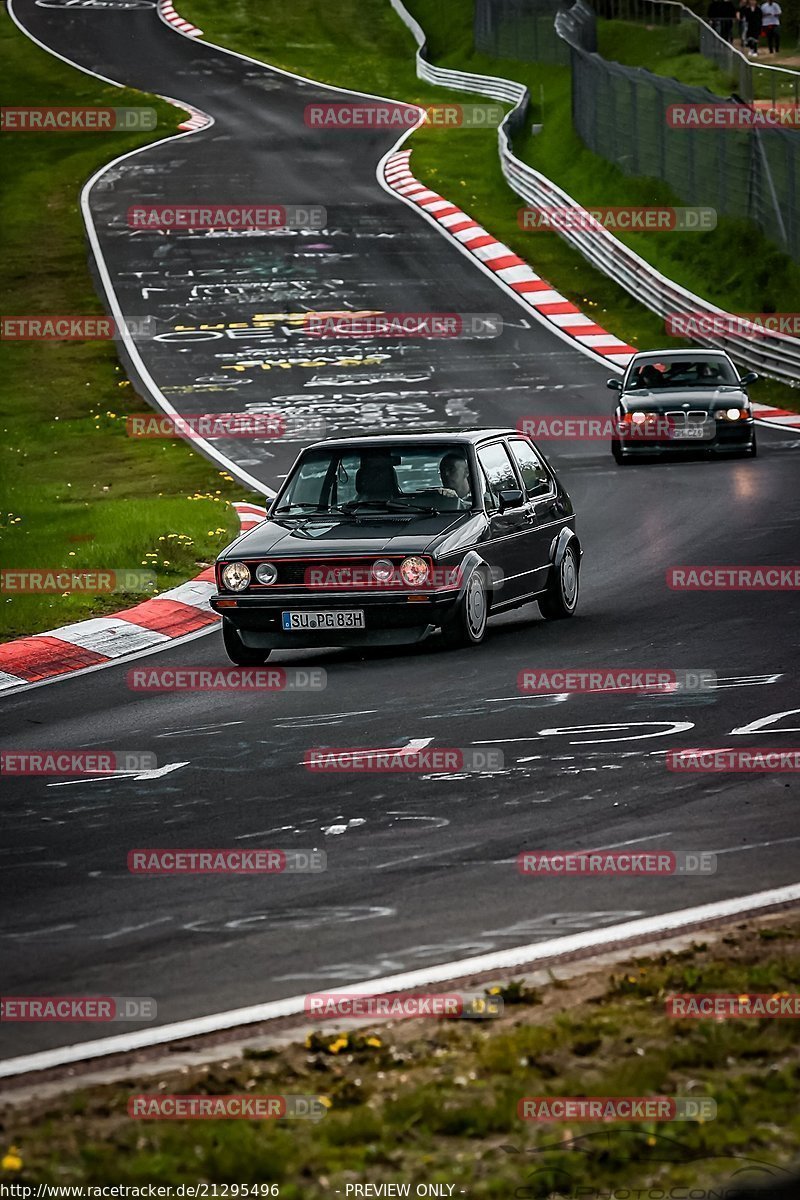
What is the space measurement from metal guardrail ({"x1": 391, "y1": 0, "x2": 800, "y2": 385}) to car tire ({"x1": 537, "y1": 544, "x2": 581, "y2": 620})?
14380mm

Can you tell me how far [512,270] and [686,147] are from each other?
4.07 metres

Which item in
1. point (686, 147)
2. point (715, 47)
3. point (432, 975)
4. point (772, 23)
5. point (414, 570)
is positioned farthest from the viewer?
point (772, 23)

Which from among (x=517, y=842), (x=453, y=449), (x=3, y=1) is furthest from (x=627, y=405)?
(x=3, y=1)

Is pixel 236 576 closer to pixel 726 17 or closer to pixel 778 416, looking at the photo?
pixel 778 416

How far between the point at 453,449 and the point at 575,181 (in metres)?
28.7

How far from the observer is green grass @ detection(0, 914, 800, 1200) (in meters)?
4.54

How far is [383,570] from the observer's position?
12320 millimetres

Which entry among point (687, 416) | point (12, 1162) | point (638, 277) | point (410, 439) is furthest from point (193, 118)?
point (12, 1162)

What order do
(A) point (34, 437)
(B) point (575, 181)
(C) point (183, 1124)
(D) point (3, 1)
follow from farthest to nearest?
(D) point (3, 1) < (B) point (575, 181) < (A) point (34, 437) < (C) point (183, 1124)

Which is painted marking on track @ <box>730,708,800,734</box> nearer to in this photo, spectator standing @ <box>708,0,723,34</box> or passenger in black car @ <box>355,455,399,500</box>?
passenger in black car @ <box>355,455,399,500</box>

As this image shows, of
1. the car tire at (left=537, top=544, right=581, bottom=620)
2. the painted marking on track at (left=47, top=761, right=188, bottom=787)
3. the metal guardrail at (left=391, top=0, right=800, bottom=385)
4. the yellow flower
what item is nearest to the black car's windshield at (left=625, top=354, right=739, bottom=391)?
the metal guardrail at (left=391, top=0, right=800, bottom=385)

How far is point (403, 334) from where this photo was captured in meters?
32.0

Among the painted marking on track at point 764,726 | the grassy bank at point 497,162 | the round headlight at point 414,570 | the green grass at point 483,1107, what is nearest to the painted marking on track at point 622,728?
the painted marking on track at point 764,726

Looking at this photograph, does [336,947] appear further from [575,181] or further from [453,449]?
[575,181]
